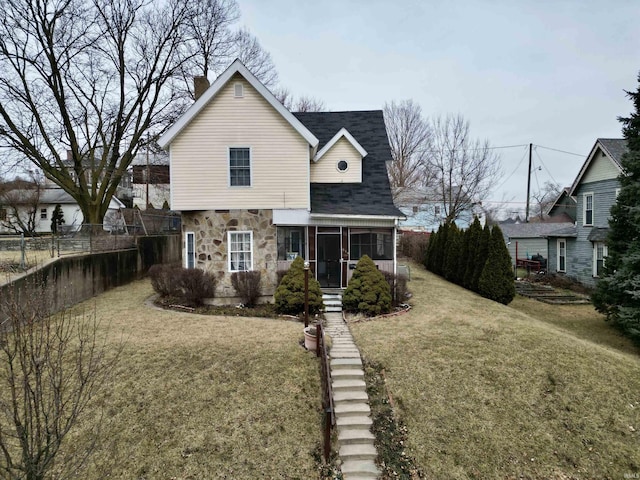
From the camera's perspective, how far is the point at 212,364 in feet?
26.0

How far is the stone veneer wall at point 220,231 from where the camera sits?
12461 mm

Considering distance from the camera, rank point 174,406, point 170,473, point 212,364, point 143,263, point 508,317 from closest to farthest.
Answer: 1. point 170,473
2. point 174,406
3. point 212,364
4. point 508,317
5. point 143,263

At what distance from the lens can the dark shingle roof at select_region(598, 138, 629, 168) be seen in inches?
709

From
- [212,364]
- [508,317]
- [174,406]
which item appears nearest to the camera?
[174,406]

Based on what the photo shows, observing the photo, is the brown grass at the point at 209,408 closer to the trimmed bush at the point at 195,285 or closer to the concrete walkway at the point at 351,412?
the concrete walkway at the point at 351,412

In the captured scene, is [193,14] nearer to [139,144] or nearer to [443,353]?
[139,144]

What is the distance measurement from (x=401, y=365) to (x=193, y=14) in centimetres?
2147

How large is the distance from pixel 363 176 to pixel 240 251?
244 inches

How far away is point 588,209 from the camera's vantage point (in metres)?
20.4

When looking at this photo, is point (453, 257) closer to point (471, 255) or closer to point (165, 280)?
point (471, 255)

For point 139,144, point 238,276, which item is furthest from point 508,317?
point 139,144

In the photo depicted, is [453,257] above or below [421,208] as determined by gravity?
below

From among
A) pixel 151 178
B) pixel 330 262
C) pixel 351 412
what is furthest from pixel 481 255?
pixel 151 178

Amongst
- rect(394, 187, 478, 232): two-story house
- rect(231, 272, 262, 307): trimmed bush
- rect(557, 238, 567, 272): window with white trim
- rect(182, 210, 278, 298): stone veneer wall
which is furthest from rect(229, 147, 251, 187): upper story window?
rect(394, 187, 478, 232): two-story house
